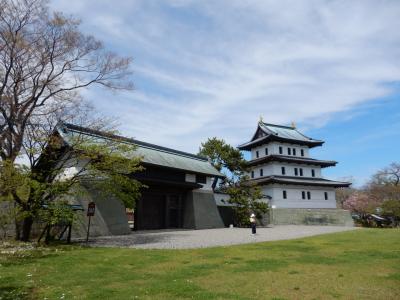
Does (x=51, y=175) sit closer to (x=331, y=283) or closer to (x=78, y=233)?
(x=78, y=233)

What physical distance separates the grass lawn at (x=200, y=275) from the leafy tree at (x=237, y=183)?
2021 cm

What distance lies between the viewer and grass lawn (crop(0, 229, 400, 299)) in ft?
21.6

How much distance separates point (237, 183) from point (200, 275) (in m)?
27.3

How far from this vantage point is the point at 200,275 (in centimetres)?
834

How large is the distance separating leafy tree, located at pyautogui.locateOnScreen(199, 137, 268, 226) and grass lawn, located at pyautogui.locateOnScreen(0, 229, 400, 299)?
20208 millimetres

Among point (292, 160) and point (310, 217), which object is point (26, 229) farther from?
point (292, 160)

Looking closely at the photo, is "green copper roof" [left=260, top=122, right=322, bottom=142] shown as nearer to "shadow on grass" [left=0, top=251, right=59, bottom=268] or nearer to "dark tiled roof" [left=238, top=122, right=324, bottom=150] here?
"dark tiled roof" [left=238, top=122, right=324, bottom=150]

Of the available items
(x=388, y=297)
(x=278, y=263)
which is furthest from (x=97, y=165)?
(x=388, y=297)

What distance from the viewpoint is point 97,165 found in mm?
15656

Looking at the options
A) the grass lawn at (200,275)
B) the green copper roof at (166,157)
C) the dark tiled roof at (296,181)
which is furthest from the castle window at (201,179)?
the grass lawn at (200,275)

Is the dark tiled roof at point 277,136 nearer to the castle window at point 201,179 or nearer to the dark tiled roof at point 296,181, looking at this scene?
the dark tiled roof at point 296,181

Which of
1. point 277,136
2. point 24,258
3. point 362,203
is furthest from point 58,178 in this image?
point 362,203

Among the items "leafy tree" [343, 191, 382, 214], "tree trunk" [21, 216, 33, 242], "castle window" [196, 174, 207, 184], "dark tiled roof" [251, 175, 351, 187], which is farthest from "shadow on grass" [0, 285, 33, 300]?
"leafy tree" [343, 191, 382, 214]

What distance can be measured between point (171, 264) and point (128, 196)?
7375mm
